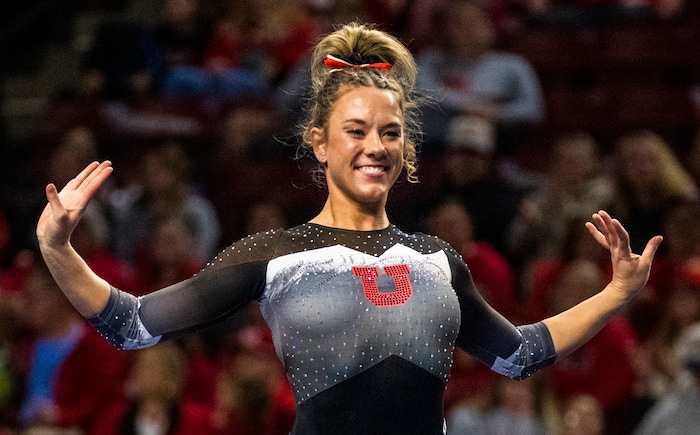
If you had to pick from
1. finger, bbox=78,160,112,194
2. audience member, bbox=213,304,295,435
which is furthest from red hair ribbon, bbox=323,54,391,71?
audience member, bbox=213,304,295,435

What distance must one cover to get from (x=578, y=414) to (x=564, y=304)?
60 cm

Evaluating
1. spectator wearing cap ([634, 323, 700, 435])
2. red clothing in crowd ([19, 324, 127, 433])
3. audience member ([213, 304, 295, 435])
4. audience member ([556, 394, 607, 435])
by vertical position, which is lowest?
red clothing in crowd ([19, 324, 127, 433])

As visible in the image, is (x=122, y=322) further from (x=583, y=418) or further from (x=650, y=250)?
(x=583, y=418)

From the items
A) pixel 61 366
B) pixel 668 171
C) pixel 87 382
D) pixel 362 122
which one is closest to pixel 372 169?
pixel 362 122

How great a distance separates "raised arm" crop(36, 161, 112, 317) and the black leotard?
5 cm

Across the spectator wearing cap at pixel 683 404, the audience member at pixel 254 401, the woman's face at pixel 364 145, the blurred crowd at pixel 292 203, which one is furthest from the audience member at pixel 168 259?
the woman's face at pixel 364 145

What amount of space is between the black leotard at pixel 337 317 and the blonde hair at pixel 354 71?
1.24 ft

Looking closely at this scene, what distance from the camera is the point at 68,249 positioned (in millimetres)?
2953

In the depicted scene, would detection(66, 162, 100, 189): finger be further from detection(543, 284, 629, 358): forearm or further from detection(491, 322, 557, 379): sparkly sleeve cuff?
detection(543, 284, 629, 358): forearm

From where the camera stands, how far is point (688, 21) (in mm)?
7594

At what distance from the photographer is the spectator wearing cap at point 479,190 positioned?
21.0ft

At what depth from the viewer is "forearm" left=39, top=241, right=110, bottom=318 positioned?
2938 mm

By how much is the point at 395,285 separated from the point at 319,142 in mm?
511

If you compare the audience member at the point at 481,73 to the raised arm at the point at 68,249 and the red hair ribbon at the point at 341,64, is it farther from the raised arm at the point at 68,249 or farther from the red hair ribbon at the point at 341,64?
the raised arm at the point at 68,249
